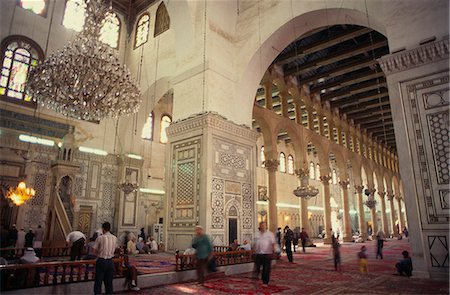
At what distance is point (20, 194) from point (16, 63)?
4014mm

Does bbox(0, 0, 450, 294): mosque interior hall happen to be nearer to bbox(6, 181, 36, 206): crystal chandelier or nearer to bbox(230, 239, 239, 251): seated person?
bbox(6, 181, 36, 206): crystal chandelier

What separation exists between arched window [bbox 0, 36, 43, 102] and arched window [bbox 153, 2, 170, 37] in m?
→ 3.93

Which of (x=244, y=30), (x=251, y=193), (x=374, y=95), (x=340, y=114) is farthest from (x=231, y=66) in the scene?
(x=340, y=114)

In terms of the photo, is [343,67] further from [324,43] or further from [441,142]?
[441,142]

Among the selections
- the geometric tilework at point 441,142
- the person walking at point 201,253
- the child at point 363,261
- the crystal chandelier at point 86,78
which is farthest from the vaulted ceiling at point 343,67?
the person walking at point 201,253

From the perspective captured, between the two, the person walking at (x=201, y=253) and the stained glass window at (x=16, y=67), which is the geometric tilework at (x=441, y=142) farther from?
the stained glass window at (x=16, y=67)

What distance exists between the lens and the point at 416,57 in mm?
5156

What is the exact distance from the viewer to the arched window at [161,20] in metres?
10.7

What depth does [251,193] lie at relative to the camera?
26.0ft

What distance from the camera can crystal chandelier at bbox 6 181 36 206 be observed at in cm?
806

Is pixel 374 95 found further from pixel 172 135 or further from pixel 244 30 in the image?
pixel 172 135

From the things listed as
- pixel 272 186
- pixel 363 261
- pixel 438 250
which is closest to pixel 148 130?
pixel 272 186

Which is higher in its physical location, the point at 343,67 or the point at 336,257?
the point at 343,67

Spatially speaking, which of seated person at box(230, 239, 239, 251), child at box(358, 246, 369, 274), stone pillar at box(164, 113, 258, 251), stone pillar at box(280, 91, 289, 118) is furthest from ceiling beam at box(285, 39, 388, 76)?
seated person at box(230, 239, 239, 251)
